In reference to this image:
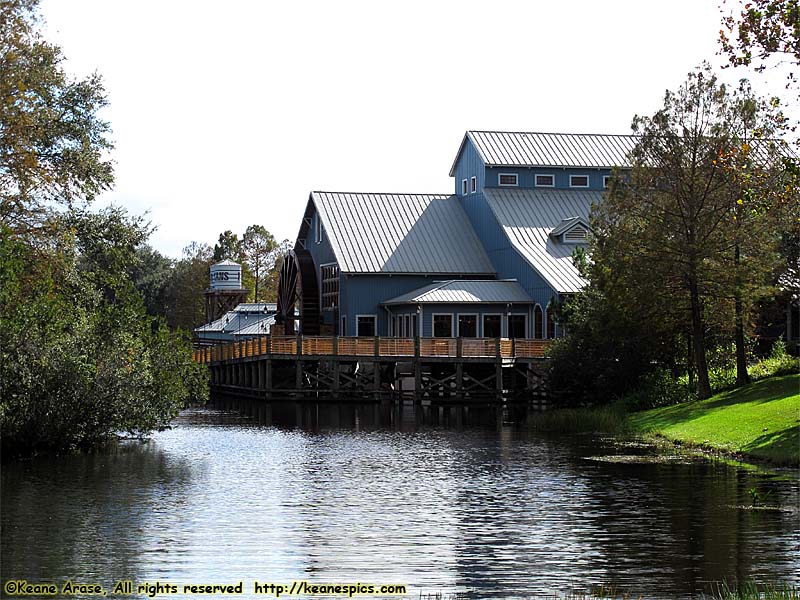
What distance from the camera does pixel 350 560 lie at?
18734 millimetres

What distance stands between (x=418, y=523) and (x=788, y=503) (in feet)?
22.1

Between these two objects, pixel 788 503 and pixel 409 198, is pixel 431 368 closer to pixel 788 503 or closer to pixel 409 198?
pixel 409 198

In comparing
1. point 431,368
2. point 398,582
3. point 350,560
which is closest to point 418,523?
point 350,560

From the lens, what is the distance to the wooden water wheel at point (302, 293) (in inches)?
2771

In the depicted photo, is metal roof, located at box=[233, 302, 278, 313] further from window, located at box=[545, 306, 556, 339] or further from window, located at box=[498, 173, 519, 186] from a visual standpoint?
window, located at box=[545, 306, 556, 339]

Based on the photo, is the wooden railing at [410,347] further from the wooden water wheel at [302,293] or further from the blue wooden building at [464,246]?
the wooden water wheel at [302,293]

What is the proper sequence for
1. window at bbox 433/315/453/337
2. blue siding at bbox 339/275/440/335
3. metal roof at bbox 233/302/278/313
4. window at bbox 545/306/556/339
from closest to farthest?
window at bbox 545/306/556/339, window at bbox 433/315/453/337, blue siding at bbox 339/275/440/335, metal roof at bbox 233/302/278/313

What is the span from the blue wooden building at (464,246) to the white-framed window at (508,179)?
0.05 m

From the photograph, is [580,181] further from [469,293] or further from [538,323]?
[538,323]

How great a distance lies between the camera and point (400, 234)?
2729 inches

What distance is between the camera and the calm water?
17.8m

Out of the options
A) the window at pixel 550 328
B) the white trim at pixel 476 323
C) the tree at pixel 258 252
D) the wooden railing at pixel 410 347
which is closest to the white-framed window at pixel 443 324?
the white trim at pixel 476 323

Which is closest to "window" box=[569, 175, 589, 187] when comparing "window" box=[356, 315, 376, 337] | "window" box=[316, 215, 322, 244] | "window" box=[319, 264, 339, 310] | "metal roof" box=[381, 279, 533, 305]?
"metal roof" box=[381, 279, 533, 305]

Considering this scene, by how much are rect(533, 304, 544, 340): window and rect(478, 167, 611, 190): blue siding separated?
11.4m
